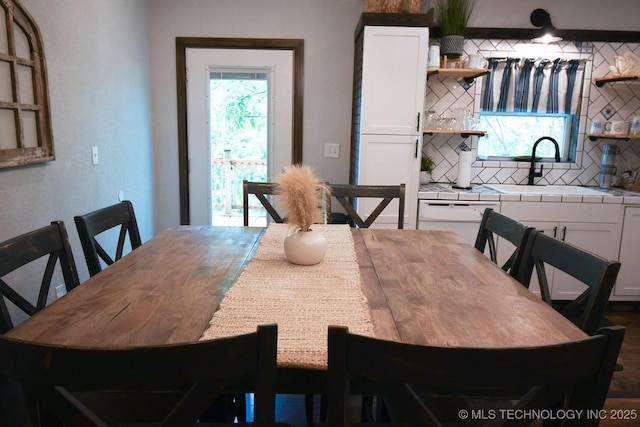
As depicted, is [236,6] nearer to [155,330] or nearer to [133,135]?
[133,135]

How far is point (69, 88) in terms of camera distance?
2502mm

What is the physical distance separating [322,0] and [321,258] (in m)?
2.68

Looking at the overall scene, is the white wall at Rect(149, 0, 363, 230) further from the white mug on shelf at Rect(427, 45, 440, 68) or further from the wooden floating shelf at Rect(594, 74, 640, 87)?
the wooden floating shelf at Rect(594, 74, 640, 87)

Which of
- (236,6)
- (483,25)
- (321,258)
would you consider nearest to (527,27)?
(483,25)

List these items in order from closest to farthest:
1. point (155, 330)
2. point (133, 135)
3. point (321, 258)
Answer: point (155, 330) → point (321, 258) → point (133, 135)

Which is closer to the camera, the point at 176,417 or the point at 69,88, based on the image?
the point at 176,417

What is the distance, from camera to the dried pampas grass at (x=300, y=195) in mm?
A: 1525

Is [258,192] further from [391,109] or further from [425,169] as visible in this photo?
[425,169]

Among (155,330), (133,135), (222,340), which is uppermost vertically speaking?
(133,135)

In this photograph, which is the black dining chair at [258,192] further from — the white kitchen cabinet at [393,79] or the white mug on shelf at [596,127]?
the white mug on shelf at [596,127]

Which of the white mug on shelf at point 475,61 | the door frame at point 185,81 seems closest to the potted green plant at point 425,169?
the white mug on shelf at point 475,61

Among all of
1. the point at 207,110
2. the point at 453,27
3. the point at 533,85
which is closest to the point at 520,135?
the point at 533,85

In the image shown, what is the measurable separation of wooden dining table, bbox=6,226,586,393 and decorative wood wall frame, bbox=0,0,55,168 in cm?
79

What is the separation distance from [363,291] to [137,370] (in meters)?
0.81
